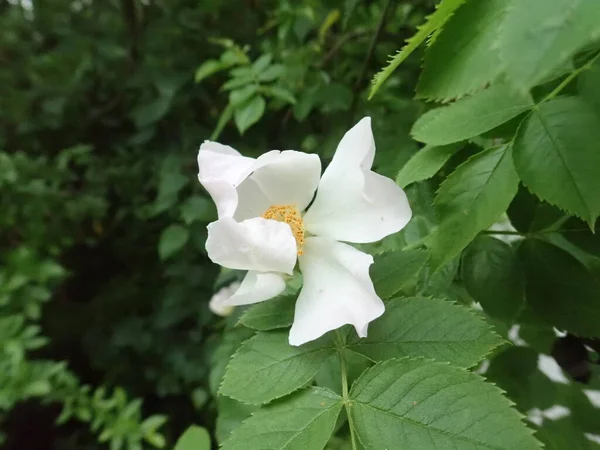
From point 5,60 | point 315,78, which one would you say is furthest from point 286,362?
point 5,60

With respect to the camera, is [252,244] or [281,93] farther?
[281,93]

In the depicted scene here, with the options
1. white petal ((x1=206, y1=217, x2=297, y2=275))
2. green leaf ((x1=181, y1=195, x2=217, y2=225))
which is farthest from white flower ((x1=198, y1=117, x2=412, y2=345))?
green leaf ((x1=181, y1=195, x2=217, y2=225))

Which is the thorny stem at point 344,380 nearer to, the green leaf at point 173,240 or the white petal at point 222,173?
the white petal at point 222,173

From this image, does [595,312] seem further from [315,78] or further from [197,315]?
[197,315]

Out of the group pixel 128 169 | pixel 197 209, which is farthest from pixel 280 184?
pixel 128 169

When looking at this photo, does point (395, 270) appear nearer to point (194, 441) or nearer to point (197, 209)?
point (194, 441)

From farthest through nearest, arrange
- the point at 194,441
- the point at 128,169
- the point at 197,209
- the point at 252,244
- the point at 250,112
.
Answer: the point at 128,169, the point at 197,209, the point at 250,112, the point at 194,441, the point at 252,244
